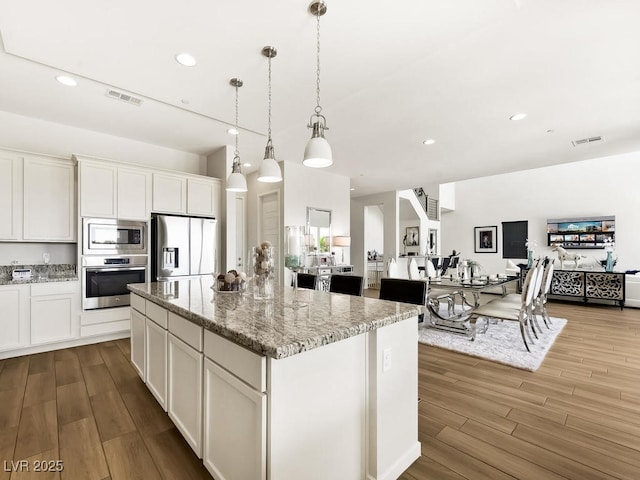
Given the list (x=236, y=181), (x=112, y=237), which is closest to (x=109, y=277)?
(x=112, y=237)

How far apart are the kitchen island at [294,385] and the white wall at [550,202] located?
884 centimetres

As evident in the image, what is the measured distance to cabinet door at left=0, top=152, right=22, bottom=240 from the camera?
338cm

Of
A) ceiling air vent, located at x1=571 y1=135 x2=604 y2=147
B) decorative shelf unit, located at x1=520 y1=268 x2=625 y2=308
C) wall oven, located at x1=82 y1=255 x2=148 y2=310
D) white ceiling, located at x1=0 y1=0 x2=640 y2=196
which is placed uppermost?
white ceiling, located at x1=0 y1=0 x2=640 y2=196

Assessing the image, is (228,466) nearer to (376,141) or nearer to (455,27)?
(455,27)

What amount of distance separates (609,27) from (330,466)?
11.1 ft

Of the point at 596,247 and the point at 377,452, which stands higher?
the point at 596,247

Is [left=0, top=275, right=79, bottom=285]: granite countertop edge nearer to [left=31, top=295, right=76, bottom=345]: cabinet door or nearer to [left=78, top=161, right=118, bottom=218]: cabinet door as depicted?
[left=31, top=295, right=76, bottom=345]: cabinet door

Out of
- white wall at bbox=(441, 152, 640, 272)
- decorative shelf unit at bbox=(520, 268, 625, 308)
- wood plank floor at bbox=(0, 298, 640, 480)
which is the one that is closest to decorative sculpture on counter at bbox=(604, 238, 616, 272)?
white wall at bbox=(441, 152, 640, 272)

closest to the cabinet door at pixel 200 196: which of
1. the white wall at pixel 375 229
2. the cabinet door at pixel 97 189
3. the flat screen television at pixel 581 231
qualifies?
the cabinet door at pixel 97 189

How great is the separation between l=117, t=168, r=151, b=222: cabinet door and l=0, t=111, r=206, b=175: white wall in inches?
22.1

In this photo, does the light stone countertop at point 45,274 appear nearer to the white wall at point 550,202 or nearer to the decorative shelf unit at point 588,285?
the decorative shelf unit at point 588,285

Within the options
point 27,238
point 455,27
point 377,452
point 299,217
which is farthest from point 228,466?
point 299,217

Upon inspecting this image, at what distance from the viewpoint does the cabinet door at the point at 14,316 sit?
322 centimetres

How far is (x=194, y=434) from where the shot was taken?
5.34 ft
